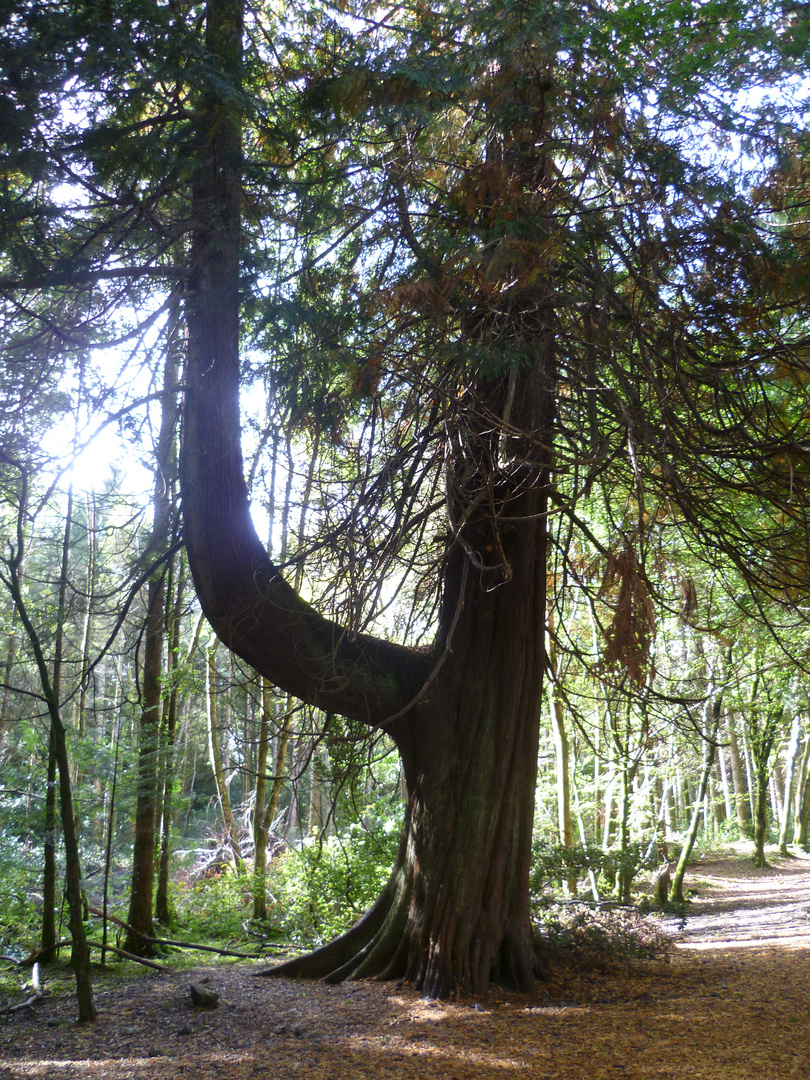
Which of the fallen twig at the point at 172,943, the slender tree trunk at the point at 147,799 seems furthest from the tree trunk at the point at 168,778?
the fallen twig at the point at 172,943

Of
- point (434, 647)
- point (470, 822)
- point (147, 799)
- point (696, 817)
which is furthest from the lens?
point (696, 817)

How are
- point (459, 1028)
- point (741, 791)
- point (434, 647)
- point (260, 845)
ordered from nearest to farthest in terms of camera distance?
point (459, 1028) < point (434, 647) < point (260, 845) < point (741, 791)

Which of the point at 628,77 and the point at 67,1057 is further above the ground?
the point at 628,77

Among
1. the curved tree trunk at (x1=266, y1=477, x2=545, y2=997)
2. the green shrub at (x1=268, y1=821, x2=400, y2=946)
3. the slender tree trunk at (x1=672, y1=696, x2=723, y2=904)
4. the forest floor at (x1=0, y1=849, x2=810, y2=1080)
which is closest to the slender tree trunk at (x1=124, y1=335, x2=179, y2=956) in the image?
the green shrub at (x1=268, y1=821, x2=400, y2=946)

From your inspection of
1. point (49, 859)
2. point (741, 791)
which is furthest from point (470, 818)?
point (741, 791)

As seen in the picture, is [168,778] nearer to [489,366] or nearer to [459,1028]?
[459,1028]

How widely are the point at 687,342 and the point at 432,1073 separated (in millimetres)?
4264

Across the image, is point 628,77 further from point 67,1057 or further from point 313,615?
point 67,1057

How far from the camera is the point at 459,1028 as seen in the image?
4027mm

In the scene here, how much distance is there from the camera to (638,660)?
427cm

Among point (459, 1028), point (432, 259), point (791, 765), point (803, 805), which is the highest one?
point (432, 259)

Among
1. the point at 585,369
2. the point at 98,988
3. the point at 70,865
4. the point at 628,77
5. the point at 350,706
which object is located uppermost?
the point at 628,77

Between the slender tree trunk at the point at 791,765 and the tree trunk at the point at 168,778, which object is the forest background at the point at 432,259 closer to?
the tree trunk at the point at 168,778

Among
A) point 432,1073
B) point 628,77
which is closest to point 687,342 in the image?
point 628,77
